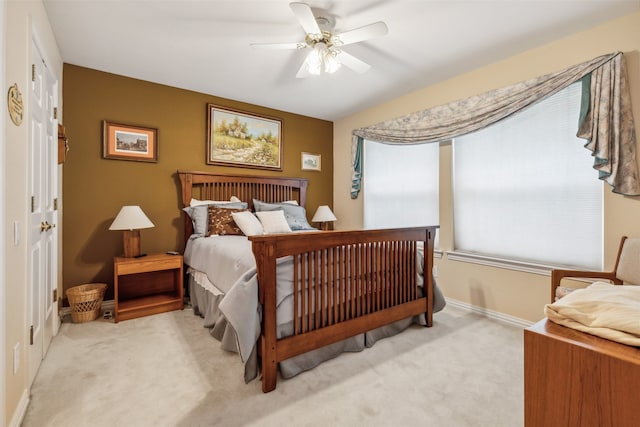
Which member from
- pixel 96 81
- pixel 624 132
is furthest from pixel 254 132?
pixel 624 132

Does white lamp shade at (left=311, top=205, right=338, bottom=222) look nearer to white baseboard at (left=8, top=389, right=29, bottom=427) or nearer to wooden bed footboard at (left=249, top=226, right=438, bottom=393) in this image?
wooden bed footboard at (left=249, top=226, right=438, bottom=393)

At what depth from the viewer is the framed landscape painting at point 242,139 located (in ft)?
12.4

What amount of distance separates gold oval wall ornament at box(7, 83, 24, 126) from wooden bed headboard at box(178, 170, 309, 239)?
199cm

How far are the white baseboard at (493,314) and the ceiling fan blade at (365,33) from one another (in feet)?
8.76

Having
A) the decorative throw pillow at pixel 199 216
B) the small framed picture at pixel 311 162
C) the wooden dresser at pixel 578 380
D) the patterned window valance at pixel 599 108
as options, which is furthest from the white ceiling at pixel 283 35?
the wooden dresser at pixel 578 380

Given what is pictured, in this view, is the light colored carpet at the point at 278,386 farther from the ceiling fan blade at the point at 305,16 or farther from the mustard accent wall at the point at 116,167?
the ceiling fan blade at the point at 305,16

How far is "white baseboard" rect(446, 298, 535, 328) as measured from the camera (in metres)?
2.71

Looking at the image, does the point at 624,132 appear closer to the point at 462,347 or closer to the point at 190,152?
the point at 462,347

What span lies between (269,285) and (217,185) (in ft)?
7.86

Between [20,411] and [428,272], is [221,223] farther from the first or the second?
[428,272]

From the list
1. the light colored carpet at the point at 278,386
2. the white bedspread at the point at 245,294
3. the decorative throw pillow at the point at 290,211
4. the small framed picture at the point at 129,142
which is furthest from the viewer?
the decorative throw pillow at the point at 290,211

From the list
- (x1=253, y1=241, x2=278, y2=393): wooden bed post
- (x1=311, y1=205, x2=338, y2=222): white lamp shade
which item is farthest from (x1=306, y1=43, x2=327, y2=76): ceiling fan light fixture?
(x1=311, y1=205, x2=338, y2=222): white lamp shade

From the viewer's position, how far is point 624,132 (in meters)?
2.15

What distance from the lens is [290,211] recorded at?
3.93 metres
